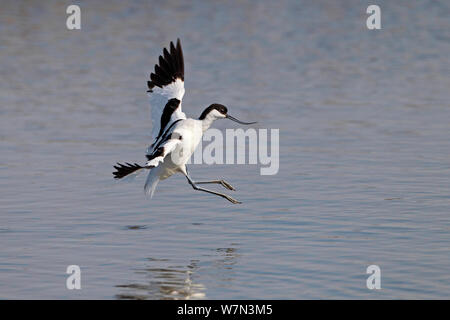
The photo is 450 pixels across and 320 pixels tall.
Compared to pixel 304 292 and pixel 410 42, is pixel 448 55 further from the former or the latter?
pixel 304 292

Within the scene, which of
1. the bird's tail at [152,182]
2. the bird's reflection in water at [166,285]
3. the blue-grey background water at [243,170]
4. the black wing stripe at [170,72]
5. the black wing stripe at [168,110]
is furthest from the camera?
the black wing stripe at [170,72]

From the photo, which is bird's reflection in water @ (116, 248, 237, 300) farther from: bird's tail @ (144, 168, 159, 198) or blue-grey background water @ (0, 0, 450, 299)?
bird's tail @ (144, 168, 159, 198)

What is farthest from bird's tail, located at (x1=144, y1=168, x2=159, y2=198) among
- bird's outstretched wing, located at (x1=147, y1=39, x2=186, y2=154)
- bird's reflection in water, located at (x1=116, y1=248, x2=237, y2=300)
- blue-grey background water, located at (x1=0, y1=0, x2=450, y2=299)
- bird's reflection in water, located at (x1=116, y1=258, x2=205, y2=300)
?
bird's reflection in water, located at (x1=116, y1=258, x2=205, y2=300)

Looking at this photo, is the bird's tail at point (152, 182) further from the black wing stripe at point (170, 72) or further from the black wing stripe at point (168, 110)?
the black wing stripe at point (170, 72)

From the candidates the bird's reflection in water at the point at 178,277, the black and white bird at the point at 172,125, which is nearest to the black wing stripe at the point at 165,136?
the black and white bird at the point at 172,125

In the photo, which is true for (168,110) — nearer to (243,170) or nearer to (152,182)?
(152,182)

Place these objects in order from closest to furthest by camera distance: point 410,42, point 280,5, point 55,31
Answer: point 410,42
point 55,31
point 280,5

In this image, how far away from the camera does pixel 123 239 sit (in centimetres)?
1001

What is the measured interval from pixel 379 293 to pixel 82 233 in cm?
341

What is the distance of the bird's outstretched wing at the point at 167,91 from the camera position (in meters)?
11.1

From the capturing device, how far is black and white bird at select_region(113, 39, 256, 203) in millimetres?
10547

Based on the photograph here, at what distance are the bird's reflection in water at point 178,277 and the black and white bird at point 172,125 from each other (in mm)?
1190

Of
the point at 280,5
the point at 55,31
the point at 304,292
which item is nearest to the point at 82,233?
the point at 304,292
